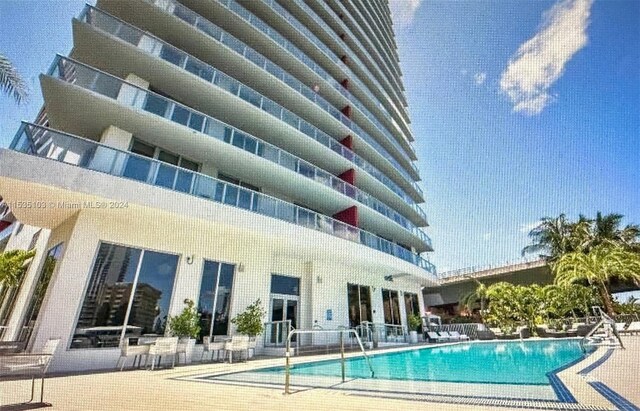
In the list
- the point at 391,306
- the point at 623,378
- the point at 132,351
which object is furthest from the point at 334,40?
the point at 623,378

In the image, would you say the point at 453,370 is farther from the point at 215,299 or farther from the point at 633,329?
the point at 633,329

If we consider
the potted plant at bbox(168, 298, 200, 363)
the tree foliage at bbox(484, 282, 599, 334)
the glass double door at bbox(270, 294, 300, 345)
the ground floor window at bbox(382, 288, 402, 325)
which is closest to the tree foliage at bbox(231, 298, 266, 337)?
the glass double door at bbox(270, 294, 300, 345)

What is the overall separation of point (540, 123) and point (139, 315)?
1528cm

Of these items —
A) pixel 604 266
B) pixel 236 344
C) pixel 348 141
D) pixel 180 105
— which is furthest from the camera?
pixel 348 141

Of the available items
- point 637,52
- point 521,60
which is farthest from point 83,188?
point 521,60

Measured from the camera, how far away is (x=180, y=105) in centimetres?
1112

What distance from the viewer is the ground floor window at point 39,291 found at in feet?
30.2

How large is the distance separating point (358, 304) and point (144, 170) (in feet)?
42.3

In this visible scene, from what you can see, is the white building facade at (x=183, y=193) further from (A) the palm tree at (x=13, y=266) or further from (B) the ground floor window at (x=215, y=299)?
(A) the palm tree at (x=13, y=266)

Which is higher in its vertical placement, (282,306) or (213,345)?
(282,306)

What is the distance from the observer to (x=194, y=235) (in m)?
11.2

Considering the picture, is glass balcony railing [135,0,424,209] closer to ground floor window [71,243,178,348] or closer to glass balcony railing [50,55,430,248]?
glass balcony railing [50,55,430,248]

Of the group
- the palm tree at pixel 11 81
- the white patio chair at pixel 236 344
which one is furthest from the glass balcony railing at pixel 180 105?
the white patio chair at pixel 236 344

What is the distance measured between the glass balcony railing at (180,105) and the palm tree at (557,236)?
2437 centimetres
